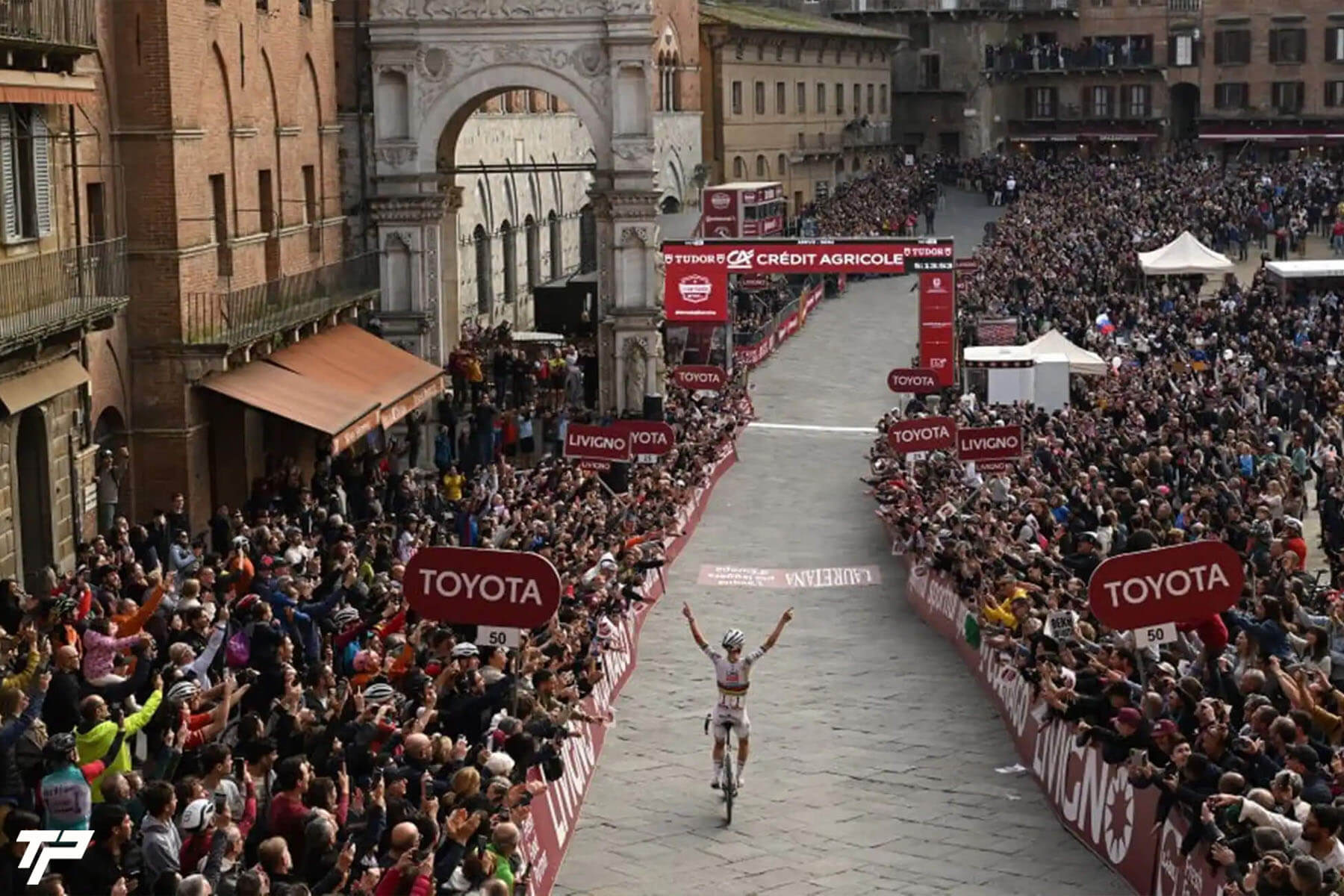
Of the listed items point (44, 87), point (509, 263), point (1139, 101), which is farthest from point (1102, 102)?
point (44, 87)

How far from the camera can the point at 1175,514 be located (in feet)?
93.9

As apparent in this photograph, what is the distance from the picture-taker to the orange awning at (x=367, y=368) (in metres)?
33.5

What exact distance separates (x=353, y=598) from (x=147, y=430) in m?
9.56

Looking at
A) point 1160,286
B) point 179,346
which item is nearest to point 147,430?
point 179,346

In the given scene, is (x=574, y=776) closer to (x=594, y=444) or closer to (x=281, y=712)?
(x=281, y=712)

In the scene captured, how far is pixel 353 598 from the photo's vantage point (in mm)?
21578

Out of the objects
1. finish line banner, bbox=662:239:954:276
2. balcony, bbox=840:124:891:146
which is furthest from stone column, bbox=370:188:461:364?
balcony, bbox=840:124:891:146

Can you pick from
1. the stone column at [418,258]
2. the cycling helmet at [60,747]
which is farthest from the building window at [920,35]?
the cycling helmet at [60,747]

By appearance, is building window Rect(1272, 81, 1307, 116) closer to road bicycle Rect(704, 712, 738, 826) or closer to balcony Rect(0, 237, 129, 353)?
balcony Rect(0, 237, 129, 353)

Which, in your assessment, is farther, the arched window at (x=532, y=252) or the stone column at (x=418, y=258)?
the arched window at (x=532, y=252)

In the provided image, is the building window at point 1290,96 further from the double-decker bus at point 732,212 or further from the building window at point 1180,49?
the double-decker bus at point 732,212

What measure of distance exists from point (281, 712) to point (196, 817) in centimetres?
231

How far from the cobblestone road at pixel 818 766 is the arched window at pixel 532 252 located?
21.5m

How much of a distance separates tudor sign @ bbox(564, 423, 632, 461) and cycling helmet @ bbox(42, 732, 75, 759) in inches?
701
